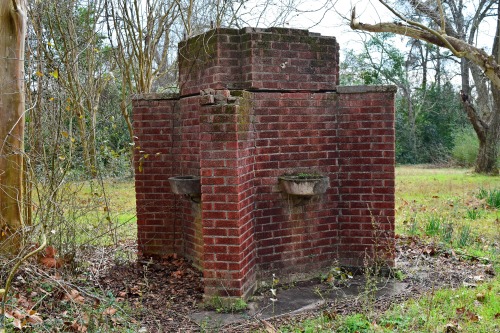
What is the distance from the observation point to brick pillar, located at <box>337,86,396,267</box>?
6.05 meters

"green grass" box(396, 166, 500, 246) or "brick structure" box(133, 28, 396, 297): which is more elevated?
"brick structure" box(133, 28, 396, 297)

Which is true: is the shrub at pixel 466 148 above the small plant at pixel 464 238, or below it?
above

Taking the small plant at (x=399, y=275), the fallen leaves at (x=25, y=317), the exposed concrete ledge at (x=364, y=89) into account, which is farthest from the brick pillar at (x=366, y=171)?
the fallen leaves at (x=25, y=317)

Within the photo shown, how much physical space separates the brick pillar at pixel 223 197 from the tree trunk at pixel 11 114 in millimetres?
2108

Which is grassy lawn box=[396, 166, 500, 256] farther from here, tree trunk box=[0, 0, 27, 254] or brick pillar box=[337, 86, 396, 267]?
tree trunk box=[0, 0, 27, 254]

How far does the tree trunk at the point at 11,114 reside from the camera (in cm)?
542

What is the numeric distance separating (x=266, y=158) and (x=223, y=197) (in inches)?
35.9

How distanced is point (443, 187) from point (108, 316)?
12531mm

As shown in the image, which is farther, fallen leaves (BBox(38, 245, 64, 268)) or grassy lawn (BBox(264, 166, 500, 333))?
fallen leaves (BBox(38, 245, 64, 268))

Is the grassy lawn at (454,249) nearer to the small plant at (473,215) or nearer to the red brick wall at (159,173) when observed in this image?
the small plant at (473,215)

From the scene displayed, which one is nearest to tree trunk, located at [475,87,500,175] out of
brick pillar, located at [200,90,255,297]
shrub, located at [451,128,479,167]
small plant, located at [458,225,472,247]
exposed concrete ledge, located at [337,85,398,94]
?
shrub, located at [451,128,479,167]

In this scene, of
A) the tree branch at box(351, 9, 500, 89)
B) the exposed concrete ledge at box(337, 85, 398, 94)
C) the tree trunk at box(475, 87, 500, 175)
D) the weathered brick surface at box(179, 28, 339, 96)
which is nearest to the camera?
the weathered brick surface at box(179, 28, 339, 96)

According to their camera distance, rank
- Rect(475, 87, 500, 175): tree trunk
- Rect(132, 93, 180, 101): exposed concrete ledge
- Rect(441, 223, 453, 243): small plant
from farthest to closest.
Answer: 1. Rect(475, 87, 500, 175): tree trunk
2. Rect(441, 223, 453, 243): small plant
3. Rect(132, 93, 180, 101): exposed concrete ledge

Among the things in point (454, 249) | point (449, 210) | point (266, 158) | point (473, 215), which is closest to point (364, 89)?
point (266, 158)
